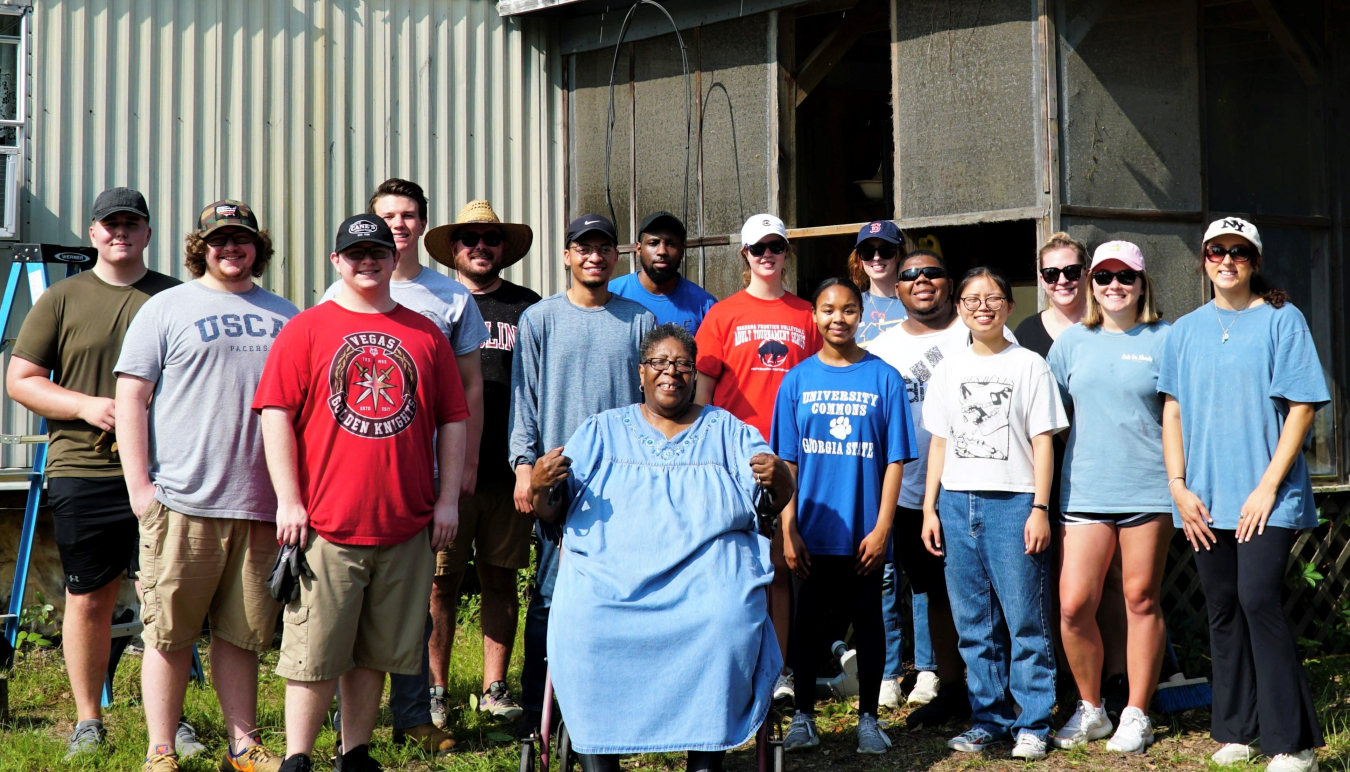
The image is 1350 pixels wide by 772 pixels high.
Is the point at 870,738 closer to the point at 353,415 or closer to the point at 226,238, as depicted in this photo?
the point at 353,415

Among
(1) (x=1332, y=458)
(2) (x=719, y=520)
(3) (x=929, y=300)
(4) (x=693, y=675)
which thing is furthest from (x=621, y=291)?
(1) (x=1332, y=458)

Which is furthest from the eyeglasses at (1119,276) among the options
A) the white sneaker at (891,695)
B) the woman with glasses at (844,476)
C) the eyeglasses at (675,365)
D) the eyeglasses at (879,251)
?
the white sneaker at (891,695)

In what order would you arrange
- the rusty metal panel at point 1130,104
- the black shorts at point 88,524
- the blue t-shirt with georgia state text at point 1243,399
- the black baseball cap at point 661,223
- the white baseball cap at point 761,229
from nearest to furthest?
the blue t-shirt with georgia state text at point 1243,399 → the black shorts at point 88,524 → the white baseball cap at point 761,229 → the black baseball cap at point 661,223 → the rusty metal panel at point 1130,104

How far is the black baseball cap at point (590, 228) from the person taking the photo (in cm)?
494

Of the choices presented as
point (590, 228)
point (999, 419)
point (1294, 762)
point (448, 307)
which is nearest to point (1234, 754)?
point (1294, 762)

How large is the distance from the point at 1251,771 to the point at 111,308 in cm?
468

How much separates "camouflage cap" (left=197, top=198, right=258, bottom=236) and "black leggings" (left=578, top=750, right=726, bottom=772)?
219 centimetres

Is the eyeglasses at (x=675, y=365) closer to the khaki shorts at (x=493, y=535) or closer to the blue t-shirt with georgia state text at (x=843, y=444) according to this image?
the blue t-shirt with georgia state text at (x=843, y=444)

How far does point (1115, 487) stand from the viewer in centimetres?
477

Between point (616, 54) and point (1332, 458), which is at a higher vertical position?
point (616, 54)

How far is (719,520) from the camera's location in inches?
161

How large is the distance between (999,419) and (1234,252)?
1.04m

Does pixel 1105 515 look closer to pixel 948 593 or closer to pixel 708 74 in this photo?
pixel 948 593

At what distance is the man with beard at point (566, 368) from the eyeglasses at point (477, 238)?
1.78 feet
